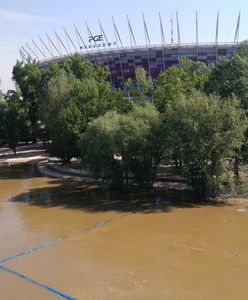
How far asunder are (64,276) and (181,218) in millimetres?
6972

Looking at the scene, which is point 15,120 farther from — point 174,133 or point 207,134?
point 207,134

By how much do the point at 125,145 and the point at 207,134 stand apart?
447cm

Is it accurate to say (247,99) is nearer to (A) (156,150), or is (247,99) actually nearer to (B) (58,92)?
(A) (156,150)

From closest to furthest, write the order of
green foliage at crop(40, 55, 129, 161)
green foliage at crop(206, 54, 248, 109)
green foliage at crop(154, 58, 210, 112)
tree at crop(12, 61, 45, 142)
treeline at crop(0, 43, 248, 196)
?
treeline at crop(0, 43, 248, 196) < green foliage at crop(206, 54, 248, 109) < green foliage at crop(154, 58, 210, 112) < green foliage at crop(40, 55, 129, 161) < tree at crop(12, 61, 45, 142)

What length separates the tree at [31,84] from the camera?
4169 centimetres

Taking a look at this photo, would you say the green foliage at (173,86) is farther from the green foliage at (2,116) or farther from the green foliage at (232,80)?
the green foliage at (2,116)

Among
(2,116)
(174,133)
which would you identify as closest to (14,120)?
(2,116)

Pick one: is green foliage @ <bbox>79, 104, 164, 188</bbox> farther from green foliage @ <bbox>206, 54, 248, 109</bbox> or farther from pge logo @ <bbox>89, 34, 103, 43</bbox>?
pge logo @ <bbox>89, 34, 103, 43</bbox>

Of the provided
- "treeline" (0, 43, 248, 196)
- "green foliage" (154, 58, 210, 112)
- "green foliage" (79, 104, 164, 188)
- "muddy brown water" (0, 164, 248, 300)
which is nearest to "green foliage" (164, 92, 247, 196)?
"treeline" (0, 43, 248, 196)

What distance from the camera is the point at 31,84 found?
4194 cm

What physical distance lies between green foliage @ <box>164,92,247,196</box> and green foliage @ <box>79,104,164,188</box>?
162 centimetres

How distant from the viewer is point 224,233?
1501cm

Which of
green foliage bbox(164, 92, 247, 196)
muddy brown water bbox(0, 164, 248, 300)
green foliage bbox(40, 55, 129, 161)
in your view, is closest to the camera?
muddy brown water bbox(0, 164, 248, 300)

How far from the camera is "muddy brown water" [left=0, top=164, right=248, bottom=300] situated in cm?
1080
